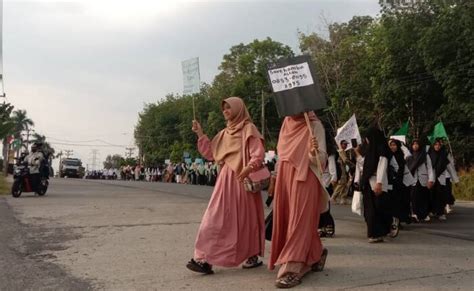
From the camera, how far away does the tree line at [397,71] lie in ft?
84.1

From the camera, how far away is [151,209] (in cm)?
1163

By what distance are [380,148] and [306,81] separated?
2468 millimetres

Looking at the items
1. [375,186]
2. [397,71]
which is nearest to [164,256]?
[375,186]

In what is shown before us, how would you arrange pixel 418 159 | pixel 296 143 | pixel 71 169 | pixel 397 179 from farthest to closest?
pixel 71 169 → pixel 418 159 → pixel 397 179 → pixel 296 143

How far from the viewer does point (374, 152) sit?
7469 mm

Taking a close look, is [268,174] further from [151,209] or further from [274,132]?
[274,132]

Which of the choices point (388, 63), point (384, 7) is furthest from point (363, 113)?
point (384, 7)

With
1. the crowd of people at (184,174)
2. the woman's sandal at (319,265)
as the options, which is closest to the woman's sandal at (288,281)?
the woman's sandal at (319,265)

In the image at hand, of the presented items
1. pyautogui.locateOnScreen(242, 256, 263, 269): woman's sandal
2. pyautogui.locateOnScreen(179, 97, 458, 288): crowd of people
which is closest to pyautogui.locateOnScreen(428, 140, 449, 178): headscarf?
pyautogui.locateOnScreen(179, 97, 458, 288): crowd of people

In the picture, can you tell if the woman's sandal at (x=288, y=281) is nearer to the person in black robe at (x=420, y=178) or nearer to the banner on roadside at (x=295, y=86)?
the banner on roadside at (x=295, y=86)

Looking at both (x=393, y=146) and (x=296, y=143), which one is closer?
(x=296, y=143)

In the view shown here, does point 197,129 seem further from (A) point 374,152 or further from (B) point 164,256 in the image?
(A) point 374,152

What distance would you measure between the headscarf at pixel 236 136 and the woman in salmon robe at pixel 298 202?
0.37 metres

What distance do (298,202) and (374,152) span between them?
2.74 metres
